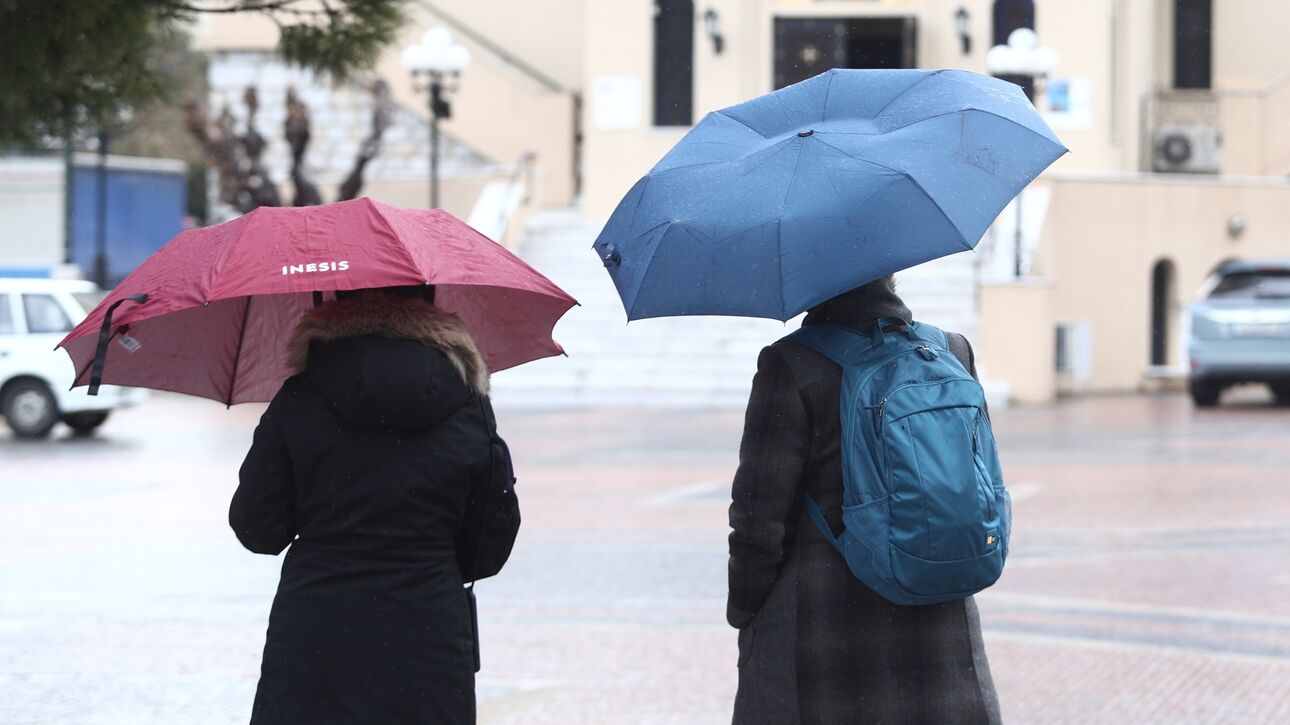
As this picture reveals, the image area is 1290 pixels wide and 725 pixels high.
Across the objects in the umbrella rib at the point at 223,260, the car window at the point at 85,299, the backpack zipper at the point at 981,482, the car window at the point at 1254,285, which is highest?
the car window at the point at 1254,285

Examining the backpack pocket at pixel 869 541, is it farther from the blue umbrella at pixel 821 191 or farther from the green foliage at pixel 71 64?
the green foliage at pixel 71 64

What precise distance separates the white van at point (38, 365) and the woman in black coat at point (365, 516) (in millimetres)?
16121

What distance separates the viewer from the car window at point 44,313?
19703 millimetres

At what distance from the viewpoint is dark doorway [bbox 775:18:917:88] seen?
29.5 meters

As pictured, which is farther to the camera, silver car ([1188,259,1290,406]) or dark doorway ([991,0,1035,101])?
dark doorway ([991,0,1035,101])

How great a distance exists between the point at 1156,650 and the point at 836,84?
14.8 ft

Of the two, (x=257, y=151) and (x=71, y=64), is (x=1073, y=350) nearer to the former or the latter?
(x=257, y=151)

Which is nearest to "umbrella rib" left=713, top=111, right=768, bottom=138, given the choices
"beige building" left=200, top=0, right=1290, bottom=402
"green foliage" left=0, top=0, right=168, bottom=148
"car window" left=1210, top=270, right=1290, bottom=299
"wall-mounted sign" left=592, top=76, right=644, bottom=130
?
"green foliage" left=0, top=0, right=168, bottom=148

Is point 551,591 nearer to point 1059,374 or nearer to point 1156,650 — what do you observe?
point 1156,650

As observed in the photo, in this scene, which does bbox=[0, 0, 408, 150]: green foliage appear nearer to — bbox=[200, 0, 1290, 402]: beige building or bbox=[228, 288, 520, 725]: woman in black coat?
bbox=[228, 288, 520, 725]: woman in black coat

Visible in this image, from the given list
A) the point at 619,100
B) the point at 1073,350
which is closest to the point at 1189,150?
the point at 1073,350

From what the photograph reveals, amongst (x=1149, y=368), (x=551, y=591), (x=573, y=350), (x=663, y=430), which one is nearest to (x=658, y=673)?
(x=551, y=591)

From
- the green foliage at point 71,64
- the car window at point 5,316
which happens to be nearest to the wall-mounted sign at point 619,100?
the car window at point 5,316

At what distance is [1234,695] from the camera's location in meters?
6.75
